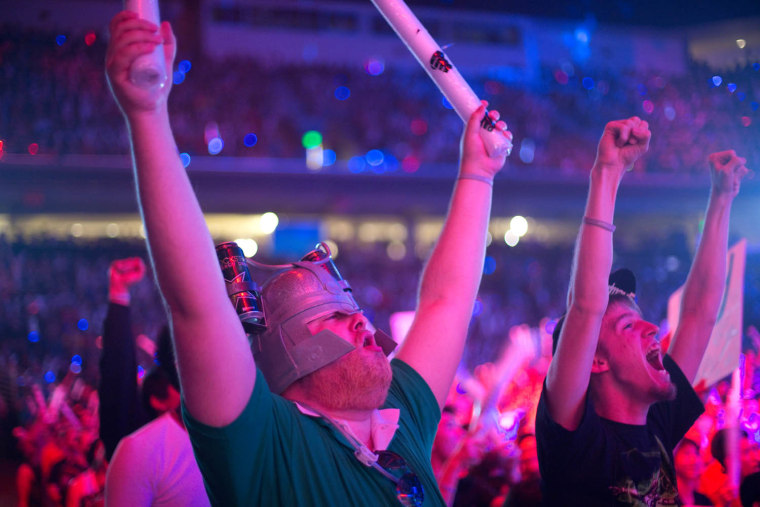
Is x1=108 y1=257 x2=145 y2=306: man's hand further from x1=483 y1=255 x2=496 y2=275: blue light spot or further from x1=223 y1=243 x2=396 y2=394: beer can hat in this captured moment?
x1=483 y1=255 x2=496 y2=275: blue light spot

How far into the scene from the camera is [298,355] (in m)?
1.29

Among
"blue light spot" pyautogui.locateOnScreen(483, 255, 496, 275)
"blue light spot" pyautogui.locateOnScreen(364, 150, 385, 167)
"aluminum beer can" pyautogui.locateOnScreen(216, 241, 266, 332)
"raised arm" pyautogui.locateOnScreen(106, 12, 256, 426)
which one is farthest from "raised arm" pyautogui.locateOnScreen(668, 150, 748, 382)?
"blue light spot" pyautogui.locateOnScreen(364, 150, 385, 167)

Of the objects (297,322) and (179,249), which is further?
(297,322)

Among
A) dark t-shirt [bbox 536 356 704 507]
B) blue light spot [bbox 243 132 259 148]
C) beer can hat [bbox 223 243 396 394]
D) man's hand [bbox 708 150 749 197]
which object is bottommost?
dark t-shirt [bbox 536 356 704 507]

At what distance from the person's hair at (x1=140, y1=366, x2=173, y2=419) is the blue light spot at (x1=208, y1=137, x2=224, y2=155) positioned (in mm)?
8046

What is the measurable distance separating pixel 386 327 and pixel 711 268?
7.42m

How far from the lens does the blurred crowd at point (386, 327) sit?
2.68 meters

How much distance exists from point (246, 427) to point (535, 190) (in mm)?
10783

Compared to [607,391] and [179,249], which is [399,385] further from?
[179,249]

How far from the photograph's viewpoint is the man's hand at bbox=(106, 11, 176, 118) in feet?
2.81

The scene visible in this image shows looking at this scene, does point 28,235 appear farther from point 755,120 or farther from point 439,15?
point 755,120

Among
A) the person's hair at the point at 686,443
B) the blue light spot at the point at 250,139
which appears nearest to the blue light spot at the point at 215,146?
the blue light spot at the point at 250,139

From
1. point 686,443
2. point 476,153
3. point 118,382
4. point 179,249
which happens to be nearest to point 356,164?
point 686,443

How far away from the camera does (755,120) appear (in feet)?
8.43
